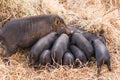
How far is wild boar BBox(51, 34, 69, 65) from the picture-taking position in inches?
181

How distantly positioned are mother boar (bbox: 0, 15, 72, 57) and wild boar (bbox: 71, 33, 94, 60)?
37 cm

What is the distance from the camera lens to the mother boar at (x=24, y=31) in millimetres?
4863

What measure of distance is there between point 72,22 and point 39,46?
4.87 feet

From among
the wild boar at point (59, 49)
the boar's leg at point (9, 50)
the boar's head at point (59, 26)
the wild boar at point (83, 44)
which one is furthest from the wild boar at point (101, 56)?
the boar's leg at point (9, 50)

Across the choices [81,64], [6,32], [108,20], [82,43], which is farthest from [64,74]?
[108,20]

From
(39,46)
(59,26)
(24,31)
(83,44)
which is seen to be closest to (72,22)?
(59,26)

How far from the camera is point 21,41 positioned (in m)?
4.89

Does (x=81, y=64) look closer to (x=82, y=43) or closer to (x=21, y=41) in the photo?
(x=82, y=43)

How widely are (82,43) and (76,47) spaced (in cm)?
10

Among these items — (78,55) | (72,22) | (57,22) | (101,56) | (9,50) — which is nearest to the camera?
(101,56)

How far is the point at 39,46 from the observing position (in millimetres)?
4719

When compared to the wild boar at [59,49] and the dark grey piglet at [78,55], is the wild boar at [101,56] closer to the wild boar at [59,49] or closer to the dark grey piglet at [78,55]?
the dark grey piglet at [78,55]

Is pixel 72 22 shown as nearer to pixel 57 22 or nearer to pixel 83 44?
pixel 57 22

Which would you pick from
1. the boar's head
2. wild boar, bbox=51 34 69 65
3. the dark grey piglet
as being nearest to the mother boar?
the boar's head
